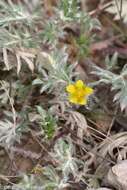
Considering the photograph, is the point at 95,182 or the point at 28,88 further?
the point at 28,88

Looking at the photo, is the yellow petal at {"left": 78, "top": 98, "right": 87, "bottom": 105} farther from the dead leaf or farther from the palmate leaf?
the dead leaf

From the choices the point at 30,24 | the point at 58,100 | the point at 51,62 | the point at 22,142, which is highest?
the point at 30,24

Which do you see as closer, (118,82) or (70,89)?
(70,89)

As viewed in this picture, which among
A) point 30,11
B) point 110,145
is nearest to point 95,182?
point 110,145

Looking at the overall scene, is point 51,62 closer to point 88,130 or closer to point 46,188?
point 88,130

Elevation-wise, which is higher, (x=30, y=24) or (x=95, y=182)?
(x=30, y=24)

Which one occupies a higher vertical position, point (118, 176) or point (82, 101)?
point (82, 101)

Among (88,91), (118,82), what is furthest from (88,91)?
(118,82)

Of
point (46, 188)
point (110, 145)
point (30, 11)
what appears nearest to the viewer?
point (46, 188)

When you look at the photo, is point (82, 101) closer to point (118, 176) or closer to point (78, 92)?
point (78, 92)

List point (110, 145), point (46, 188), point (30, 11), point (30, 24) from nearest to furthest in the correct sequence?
1. point (46, 188)
2. point (110, 145)
3. point (30, 24)
4. point (30, 11)
